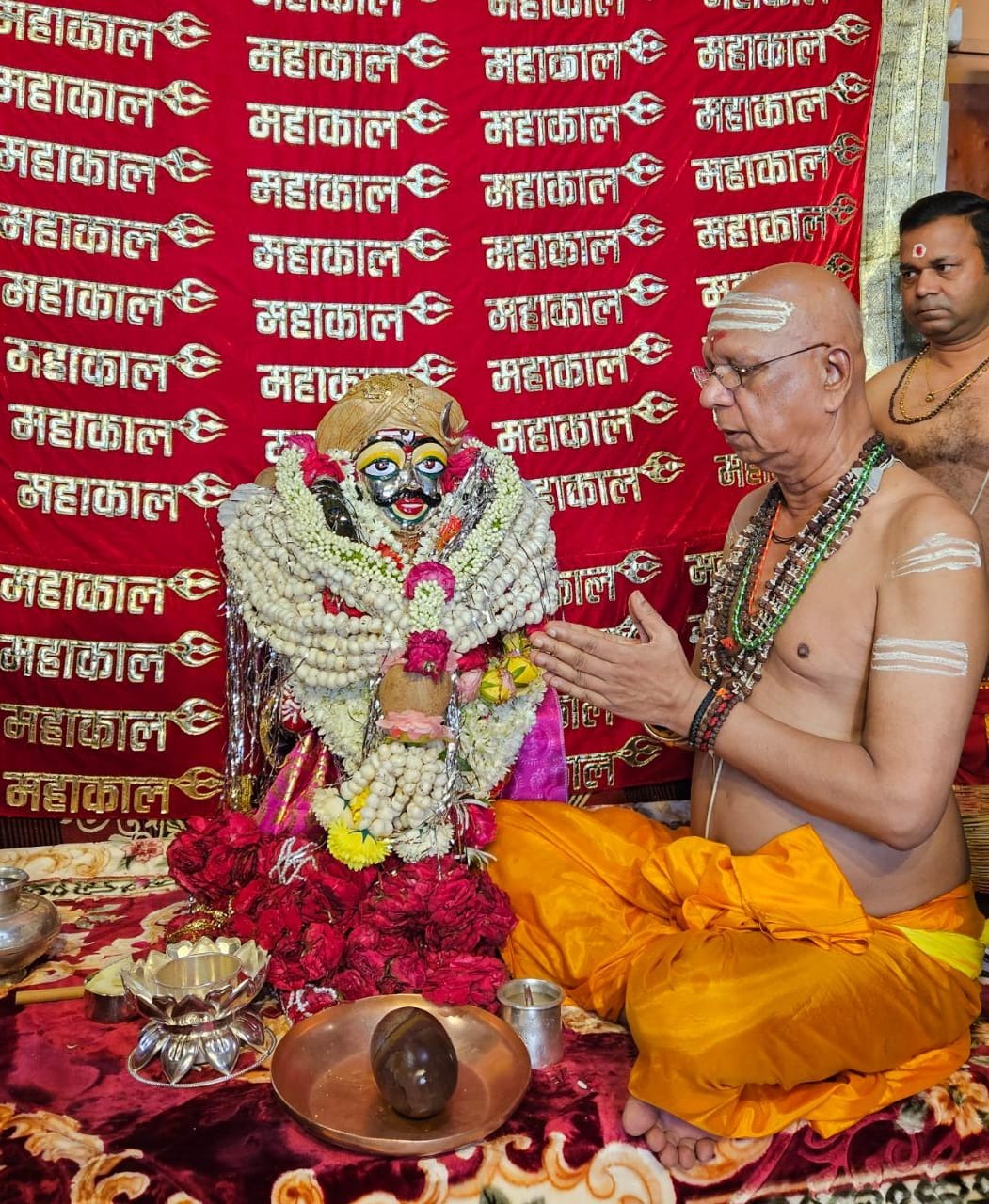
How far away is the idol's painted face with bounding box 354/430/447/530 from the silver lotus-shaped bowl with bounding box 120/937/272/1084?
112 cm

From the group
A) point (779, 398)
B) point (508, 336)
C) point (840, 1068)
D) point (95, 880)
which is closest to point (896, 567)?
point (779, 398)

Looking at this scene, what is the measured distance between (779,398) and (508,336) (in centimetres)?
171

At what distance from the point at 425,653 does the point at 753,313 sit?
1094mm

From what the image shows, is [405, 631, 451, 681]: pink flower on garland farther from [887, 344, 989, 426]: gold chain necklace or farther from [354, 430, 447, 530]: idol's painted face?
[887, 344, 989, 426]: gold chain necklace

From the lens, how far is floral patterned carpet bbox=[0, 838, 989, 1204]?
7.02 ft

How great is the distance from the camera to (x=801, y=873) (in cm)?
249

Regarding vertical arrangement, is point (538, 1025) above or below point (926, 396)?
below

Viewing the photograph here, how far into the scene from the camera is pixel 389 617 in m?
2.75

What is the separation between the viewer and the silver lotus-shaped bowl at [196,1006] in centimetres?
241

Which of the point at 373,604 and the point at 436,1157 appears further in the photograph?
the point at 373,604

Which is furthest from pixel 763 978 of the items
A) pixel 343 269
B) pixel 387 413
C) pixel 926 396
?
pixel 343 269

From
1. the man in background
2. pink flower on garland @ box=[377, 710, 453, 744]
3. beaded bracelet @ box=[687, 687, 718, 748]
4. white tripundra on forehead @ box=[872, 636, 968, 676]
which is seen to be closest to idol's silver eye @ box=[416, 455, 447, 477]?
pink flower on garland @ box=[377, 710, 453, 744]

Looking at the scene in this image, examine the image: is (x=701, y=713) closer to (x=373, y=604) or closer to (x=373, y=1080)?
(x=373, y=604)

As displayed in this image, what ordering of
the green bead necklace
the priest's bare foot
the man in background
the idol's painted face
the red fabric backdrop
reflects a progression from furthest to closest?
the red fabric backdrop, the man in background, the idol's painted face, the green bead necklace, the priest's bare foot
